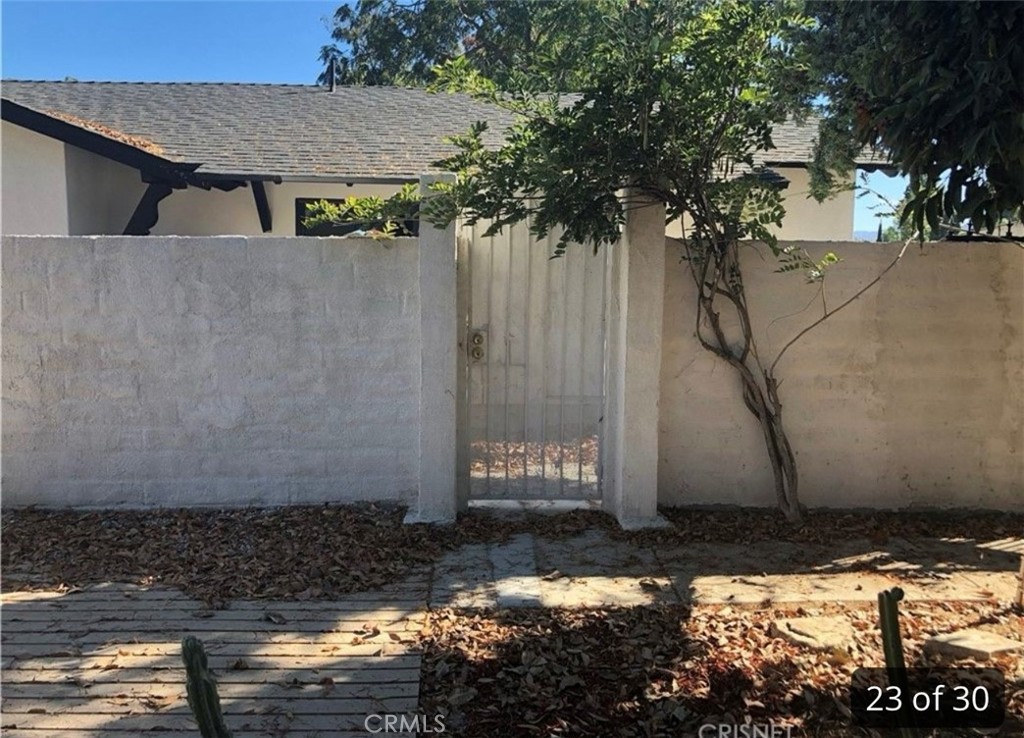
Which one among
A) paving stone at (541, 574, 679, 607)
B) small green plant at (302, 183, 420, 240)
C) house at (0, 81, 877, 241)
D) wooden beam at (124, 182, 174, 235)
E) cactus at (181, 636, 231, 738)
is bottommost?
paving stone at (541, 574, 679, 607)

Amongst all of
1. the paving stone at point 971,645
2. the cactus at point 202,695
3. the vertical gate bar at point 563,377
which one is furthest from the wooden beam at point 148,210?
the paving stone at point 971,645

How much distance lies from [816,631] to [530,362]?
251 cm

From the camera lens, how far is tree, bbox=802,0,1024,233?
3.37 metres

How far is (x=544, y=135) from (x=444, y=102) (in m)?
7.91

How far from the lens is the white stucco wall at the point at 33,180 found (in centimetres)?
891

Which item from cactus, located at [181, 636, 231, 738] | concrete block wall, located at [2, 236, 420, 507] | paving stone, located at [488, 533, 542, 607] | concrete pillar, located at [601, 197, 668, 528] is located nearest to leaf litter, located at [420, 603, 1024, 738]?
paving stone, located at [488, 533, 542, 607]

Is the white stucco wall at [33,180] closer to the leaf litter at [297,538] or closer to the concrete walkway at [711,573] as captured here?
the leaf litter at [297,538]

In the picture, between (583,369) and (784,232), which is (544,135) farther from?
(784,232)

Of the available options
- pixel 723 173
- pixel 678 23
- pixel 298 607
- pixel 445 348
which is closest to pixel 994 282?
pixel 723 173

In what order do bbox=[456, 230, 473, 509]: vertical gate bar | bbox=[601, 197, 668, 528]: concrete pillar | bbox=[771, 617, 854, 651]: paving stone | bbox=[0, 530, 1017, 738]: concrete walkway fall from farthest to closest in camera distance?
1. bbox=[456, 230, 473, 509]: vertical gate bar
2. bbox=[601, 197, 668, 528]: concrete pillar
3. bbox=[771, 617, 854, 651]: paving stone
4. bbox=[0, 530, 1017, 738]: concrete walkway

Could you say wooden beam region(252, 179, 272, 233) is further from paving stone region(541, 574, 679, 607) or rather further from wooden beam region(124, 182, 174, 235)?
paving stone region(541, 574, 679, 607)

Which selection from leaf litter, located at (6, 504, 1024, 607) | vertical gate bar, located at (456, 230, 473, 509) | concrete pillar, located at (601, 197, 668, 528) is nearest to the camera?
leaf litter, located at (6, 504, 1024, 607)

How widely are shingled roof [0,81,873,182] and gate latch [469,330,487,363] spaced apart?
4.27 meters

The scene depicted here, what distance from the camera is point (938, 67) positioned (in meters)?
3.52
